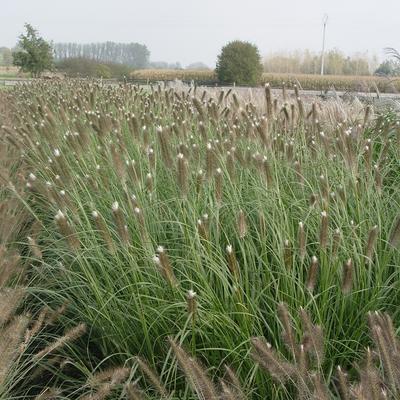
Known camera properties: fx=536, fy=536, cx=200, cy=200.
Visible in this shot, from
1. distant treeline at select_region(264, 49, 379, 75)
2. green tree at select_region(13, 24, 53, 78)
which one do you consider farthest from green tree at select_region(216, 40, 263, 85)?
distant treeline at select_region(264, 49, 379, 75)

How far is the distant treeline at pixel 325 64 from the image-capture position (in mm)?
44688

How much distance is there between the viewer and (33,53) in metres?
23.5

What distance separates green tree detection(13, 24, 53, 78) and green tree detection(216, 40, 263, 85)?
7994mm

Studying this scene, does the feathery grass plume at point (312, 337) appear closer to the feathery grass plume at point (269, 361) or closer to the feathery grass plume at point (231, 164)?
the feathery grass plume at point (269, 361)

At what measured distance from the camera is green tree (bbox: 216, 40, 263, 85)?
79.5 ft

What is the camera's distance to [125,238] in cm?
189

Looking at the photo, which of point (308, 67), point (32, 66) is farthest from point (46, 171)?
point (308, 67)

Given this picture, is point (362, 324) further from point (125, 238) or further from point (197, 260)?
point (125, 238)

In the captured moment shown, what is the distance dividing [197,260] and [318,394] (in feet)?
3.38

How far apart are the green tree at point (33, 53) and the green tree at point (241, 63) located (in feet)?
26.2

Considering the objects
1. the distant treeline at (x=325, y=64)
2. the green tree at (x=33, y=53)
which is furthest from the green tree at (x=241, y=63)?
the distant treeline at (x=325, y=64)

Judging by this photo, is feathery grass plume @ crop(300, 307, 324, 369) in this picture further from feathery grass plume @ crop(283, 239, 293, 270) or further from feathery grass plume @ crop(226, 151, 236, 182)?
feathery grass plume @ crop(226, 151, 236, 182)

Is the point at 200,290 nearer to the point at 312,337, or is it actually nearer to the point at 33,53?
the point at 312,337

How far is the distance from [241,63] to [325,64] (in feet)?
79.5
